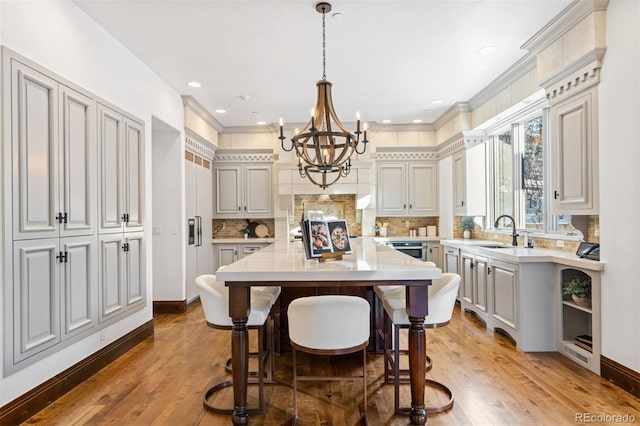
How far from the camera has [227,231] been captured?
709 centimetres

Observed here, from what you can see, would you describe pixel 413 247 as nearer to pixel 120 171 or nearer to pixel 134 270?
pixel 134 270

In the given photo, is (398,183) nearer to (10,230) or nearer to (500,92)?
(500,92)

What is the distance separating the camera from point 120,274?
136 inches

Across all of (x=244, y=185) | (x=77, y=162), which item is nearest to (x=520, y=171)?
(x=244, y=185)

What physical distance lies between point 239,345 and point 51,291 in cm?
136

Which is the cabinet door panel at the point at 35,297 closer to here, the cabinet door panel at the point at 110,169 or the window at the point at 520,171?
the cabinet door panel at the point at 110,169

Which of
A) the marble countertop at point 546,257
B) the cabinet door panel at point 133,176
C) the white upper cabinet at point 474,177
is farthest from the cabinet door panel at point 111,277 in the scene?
the white upper cabinet at point 474,177

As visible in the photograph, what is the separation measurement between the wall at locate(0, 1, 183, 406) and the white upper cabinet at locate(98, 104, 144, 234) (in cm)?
16

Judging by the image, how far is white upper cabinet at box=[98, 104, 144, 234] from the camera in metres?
3.22

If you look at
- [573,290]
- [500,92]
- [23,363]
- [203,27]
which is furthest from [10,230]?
[500,92]

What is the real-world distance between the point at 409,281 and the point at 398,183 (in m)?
4.82

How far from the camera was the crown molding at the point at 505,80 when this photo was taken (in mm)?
3861

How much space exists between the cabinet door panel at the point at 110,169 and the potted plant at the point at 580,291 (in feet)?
12.8

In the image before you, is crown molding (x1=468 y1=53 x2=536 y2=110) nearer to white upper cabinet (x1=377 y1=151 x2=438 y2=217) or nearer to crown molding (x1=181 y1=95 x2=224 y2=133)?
white upper cabinet (x1=377 y1=151 x2=438 y2=217)
